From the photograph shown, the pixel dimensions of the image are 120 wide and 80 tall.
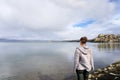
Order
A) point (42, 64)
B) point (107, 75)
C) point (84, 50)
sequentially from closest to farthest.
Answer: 1. point (84, 50)
2. point (107, 75)
3. point (42, 64)

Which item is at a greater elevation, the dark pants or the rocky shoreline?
the dark pants

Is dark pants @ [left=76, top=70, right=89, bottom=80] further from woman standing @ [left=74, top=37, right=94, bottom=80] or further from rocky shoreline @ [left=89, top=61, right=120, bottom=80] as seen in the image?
rocky shoreline @ [left=89, top=61, right=120, bottom=80]

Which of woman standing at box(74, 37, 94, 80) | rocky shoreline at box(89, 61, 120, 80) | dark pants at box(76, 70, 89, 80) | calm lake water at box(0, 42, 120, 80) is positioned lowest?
calm lake water at box(0, 42, 120, 80)

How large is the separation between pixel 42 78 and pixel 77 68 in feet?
61.7

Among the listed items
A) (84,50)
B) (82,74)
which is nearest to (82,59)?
(84,50)

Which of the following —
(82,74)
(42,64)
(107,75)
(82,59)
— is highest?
(82,59)

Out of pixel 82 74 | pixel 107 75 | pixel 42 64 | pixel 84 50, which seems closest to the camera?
pixel 84 50

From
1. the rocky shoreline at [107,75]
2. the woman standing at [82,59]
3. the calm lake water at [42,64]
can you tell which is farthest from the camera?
the calm lake water at [42,64]

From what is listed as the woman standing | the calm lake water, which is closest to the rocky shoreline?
the calm lake water

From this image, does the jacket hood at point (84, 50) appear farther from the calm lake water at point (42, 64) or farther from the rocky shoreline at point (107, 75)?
the calm lake water at point (42, 64)

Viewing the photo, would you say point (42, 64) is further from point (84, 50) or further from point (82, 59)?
point (84, 50)

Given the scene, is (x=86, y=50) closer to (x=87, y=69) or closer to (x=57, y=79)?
(x=87, y=69)

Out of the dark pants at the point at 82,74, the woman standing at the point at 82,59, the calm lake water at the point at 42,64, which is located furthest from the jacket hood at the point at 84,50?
the calm lake water at the point at 42,64

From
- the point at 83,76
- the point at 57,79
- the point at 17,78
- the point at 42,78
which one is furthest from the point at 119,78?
the point at 17,78
